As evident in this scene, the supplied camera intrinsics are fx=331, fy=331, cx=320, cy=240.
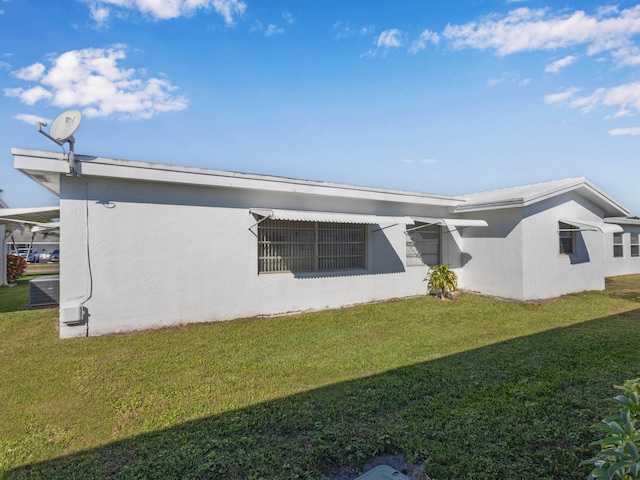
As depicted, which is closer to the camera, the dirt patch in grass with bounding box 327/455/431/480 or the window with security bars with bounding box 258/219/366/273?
the dirt patch in grass with bounding box 327/455/431/480

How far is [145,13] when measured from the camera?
9.69m

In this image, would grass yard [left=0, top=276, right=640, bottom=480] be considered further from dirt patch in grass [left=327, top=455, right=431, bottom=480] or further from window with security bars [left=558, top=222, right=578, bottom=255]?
window with security bars [left=558, top=222, right=578, bottom=255]

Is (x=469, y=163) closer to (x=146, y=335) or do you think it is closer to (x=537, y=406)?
(x=537, y=406)

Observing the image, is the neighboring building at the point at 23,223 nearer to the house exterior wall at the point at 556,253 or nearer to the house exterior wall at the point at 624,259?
the house exterior wall at the point at 556,253


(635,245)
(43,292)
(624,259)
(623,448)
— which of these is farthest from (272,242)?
(635,245)

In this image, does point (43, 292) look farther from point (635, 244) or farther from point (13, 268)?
point (635, 244)

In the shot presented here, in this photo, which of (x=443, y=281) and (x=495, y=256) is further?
(x=495, y=256)

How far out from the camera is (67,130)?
Answer: 7.84 metres

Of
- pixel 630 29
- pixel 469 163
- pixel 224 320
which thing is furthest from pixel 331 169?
pixel 630 29

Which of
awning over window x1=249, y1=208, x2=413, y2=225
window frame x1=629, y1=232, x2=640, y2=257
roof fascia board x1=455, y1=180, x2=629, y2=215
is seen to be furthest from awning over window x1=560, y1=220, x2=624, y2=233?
window frame x1=629, y1=232, x2=640, y2=257

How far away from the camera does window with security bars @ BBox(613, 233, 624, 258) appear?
22.4m

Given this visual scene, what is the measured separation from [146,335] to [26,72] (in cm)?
950

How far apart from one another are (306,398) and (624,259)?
2747 centimetres

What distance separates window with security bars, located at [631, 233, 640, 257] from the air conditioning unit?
33.9m
